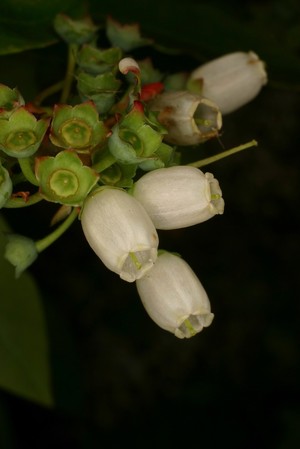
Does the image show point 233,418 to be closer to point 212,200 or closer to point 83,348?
point 83,348

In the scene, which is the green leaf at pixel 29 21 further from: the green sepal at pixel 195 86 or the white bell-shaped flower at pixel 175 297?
the white bell-shaped flower at pixel 175 297

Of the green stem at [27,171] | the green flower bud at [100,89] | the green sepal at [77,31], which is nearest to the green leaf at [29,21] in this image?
the green sepal at [77,31]

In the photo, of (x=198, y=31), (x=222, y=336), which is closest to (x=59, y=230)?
(x=198, y=31)

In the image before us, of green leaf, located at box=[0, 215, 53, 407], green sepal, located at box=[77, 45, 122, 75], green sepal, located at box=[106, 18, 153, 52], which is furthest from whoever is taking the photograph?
green leaf, located at box=[0, 215, 53, 407]

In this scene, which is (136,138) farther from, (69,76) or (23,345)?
(23,345)

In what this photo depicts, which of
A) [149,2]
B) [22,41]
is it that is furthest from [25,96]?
[149,2]

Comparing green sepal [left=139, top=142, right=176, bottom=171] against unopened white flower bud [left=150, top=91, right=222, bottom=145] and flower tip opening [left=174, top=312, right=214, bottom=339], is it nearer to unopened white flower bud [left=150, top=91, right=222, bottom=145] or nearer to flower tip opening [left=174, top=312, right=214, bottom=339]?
unopened white flower bud [left=150, top=91, right=222, bottom=145]

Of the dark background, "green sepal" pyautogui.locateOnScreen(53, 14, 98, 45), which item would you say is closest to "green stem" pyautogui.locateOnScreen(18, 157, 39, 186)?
"green sepal" pyautogui.locateOnScreen(53, 14, 98, 45)
